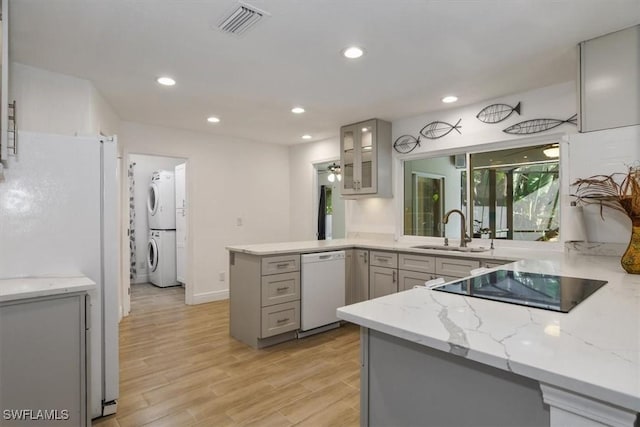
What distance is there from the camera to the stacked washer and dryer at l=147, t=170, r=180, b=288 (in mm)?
5930

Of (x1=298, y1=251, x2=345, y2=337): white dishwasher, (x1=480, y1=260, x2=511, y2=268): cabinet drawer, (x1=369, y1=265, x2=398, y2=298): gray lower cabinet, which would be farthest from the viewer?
(x1=369, y1=265, x2=398, y2=298): gray lower cabinet

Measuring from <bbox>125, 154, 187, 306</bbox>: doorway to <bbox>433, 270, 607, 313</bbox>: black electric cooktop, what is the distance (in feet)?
16.1

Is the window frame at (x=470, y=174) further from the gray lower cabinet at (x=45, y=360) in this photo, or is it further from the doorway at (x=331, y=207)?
the gray lower cabinet at (x=45, y=360)

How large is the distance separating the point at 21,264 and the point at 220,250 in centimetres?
313

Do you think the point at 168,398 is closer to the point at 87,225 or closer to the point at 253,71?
the point at 87,225

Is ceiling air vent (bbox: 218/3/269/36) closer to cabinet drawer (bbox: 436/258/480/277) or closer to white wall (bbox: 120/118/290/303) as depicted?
cabinet drawer (bbox: 436/258/480/277)

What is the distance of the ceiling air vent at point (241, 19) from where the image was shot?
75.8 inches

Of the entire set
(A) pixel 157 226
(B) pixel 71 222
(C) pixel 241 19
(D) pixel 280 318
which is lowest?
(D) pixel 280 318

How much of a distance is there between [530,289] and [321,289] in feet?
7.64

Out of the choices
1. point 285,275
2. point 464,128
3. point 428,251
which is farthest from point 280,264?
point 464,128

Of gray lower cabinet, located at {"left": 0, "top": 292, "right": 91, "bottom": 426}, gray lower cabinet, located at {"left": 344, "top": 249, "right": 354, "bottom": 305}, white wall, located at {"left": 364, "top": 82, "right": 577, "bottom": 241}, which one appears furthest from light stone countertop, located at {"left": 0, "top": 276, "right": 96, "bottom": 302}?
white wall, located at {"left": 364, "top": 82, "right": 577, "bottom": 241}

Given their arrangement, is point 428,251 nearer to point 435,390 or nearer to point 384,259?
point 384,259

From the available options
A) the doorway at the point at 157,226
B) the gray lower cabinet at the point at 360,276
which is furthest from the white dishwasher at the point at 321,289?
the doorway at the point at 157,226

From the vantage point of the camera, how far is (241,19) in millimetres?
2016
